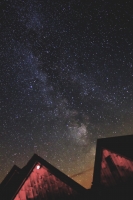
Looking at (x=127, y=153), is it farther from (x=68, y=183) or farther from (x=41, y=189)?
(x=41, y=189)

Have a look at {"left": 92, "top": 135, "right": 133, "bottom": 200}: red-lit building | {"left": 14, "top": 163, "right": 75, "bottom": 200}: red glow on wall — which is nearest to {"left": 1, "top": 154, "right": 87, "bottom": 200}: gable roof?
{"left": 14, "top": 163, "right": 75, "bottom": 200}: red glow on wall

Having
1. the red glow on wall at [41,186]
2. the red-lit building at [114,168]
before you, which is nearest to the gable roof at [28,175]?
the red glow on wall at [41,186]

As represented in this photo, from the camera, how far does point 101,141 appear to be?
31.0 feet

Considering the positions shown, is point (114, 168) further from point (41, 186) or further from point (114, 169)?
point (41, 186)

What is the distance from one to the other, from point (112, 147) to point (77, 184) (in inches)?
111

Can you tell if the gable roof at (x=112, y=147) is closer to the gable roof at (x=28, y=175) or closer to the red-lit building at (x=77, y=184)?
the red-lit building at (x=77, y=184)

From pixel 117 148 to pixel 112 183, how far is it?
67.5 inches

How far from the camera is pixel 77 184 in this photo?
728cm

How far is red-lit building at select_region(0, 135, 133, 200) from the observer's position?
7.20 m

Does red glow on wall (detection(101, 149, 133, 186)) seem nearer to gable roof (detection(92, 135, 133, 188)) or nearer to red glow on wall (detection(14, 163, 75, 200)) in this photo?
gable roof (detection(92, 135, 133, 188))

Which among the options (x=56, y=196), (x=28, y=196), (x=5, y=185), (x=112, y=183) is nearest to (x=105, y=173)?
(x=112, y=183)

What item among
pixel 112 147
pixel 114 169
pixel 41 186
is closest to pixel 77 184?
pixel 41 186

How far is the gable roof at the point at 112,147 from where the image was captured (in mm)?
8320

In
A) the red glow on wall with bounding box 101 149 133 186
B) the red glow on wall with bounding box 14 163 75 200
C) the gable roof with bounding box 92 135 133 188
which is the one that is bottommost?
the red glow on wall with bounding box 14 163 75 200
